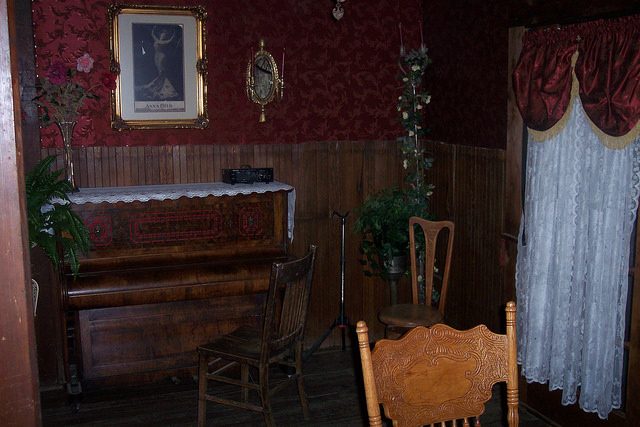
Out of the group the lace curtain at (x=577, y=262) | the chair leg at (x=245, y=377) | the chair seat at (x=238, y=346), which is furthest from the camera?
the chair leg at (x=245, y=377)

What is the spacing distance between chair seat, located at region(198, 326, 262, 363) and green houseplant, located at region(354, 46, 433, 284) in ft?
4.37

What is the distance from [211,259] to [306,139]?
48.3 inches

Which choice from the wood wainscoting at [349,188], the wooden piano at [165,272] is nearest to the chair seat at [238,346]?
the wooden piano at [165,272]

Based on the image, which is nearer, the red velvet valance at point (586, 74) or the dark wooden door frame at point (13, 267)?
the dark wooden door frame at point (13, 267)

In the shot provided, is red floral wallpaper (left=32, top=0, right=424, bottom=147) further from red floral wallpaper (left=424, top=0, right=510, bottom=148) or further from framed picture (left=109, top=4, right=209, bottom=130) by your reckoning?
red floral wallpaper (left=424, top=0, right=510, bottom=148)

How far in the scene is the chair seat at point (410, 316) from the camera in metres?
4.21

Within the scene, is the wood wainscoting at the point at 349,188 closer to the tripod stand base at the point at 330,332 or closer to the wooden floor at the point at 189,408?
the tripod stand base at the point at 330,332

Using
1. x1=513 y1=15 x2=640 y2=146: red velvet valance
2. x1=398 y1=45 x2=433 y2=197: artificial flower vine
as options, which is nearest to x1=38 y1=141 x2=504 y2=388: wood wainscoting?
x1=398 y1=45 x2=433 y2=197: artificial flower vine

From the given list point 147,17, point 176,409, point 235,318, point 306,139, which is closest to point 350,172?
point 306,139

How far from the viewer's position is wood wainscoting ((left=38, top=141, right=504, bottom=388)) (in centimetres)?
464

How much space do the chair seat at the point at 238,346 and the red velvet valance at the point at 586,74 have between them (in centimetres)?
189

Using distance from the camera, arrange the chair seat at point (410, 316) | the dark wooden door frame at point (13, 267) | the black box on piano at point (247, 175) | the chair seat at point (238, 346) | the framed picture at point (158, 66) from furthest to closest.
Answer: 1. the black box on piano at point (247, 175)
2. the framed picture at point (158, 66)
3. the chair seat at point (410, 316)
4. the chair seat at point (238, 346)
5. the dark wooden door frame at point (13, 267)

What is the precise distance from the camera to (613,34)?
3312 millimetres

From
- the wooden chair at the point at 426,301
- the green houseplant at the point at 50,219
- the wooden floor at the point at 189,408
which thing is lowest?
the wooden floor at the point at 189,408
